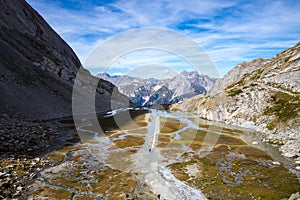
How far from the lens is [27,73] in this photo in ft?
362

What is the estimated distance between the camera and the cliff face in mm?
87631

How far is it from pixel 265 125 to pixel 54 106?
95.3m

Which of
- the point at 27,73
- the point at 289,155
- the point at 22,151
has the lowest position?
the point at 22,151

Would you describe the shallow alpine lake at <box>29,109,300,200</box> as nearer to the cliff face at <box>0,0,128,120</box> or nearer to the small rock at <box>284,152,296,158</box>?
the small rock at <box>284,152,296,158</box>

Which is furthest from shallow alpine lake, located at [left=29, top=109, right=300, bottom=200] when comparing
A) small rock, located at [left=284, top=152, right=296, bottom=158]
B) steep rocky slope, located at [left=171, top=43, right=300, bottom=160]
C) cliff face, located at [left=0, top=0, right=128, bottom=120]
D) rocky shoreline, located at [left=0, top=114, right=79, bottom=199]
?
cliff face, located at [left=0, top=0, right=128, bottom=120]

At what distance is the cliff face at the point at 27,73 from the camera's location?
288 ft

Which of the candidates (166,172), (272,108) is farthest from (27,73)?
(272,108)

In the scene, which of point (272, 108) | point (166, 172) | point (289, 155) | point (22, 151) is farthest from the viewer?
point (272, 108)

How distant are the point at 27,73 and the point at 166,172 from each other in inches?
3954

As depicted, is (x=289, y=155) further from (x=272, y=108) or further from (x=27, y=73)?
(x=27, y=73)

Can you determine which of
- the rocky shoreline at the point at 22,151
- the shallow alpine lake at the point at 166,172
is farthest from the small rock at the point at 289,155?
the rocky shoreline at the point at 22,151

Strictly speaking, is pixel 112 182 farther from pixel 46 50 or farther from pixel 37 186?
pixel 46 50

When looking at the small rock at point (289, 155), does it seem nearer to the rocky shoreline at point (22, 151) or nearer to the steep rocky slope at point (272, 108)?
the steep rocky slope at point (272, 108)

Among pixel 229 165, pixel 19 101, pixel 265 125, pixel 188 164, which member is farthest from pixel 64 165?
pixel 265 125
